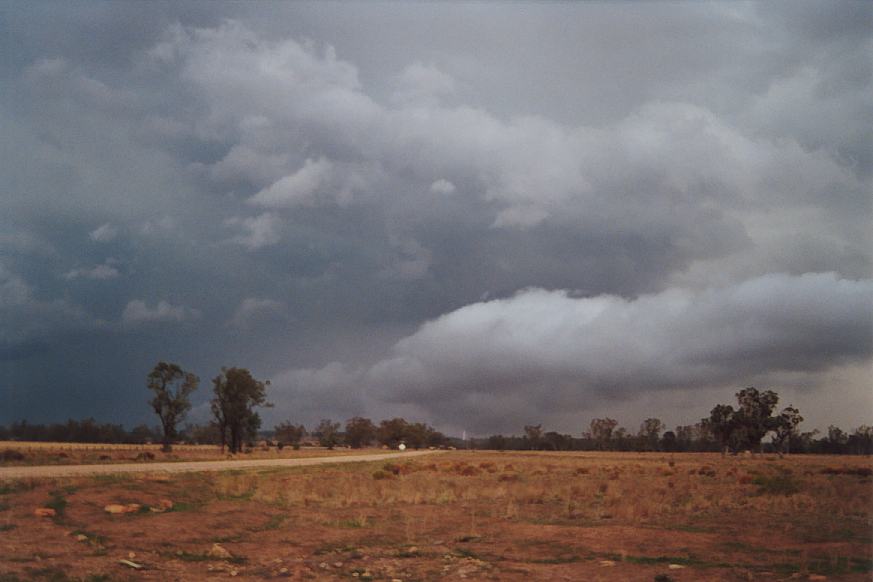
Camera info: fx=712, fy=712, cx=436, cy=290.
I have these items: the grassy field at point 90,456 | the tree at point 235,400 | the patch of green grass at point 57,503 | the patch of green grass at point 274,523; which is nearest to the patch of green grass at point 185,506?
the patch of green grass at point 274,523

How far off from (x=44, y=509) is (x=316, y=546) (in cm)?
879

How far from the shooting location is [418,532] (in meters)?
21.4

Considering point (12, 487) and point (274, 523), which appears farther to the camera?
point (12, 487)

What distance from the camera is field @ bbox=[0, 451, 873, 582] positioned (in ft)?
52.3

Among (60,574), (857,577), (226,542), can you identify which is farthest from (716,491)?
(60,574)

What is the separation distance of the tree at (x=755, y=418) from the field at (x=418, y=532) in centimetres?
9338

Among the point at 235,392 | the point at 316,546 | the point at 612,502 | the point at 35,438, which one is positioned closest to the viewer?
the point at 316,546

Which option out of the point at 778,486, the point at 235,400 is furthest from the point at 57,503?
the point at 235,400

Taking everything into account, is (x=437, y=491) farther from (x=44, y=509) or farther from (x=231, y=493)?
(x=44, y=509)

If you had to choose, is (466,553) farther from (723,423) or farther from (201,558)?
(723,423)

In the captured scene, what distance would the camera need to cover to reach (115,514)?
877 inches

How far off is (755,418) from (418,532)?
113 metres

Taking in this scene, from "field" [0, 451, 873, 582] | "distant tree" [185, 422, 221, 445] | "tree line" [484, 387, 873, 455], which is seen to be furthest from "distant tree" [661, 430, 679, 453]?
"field" [0, 451, 873, 582]

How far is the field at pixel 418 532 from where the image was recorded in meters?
16.0
